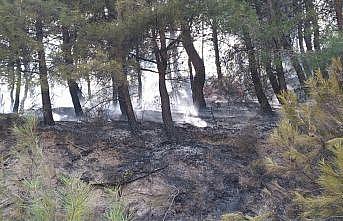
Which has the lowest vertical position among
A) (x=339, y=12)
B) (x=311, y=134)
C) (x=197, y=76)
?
(x=311, y=134)

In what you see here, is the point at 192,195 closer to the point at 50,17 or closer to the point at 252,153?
the point at 252,153

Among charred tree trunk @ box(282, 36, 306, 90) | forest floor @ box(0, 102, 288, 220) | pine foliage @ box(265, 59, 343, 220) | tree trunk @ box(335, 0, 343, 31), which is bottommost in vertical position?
forest floor @ box(0, 102, 288, 220)

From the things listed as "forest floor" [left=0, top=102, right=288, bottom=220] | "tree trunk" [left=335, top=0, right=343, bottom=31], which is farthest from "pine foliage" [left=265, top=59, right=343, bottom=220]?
"tree trunk" [left=335, top=0, right=343, bottom=31]

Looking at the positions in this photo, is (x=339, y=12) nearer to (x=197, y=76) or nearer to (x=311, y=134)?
(x=311, y=134)

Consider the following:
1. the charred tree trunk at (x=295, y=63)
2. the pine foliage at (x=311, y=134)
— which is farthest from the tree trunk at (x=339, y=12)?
the pine foliage at (x=311, y=134)

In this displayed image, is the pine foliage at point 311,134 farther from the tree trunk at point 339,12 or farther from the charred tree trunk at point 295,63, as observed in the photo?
the tree trunk at point 339,12

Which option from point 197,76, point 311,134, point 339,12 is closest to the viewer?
point 311,134

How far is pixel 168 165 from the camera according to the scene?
8.95 m

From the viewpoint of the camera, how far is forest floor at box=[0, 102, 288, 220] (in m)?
7.44

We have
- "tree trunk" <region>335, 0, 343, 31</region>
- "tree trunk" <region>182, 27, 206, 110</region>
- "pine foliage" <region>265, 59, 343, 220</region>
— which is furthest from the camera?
"tree trunk" <region>182, 27, 206, 110</region>

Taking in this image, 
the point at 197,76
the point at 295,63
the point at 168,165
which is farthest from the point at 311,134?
the point at 197,76

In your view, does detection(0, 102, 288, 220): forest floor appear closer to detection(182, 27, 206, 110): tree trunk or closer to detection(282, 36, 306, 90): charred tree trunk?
detection(282, 36, 306, 90): charred tree trunk

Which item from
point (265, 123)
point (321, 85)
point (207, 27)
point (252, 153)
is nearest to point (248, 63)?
point (265, 123)

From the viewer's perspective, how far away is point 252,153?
30.7 ft
